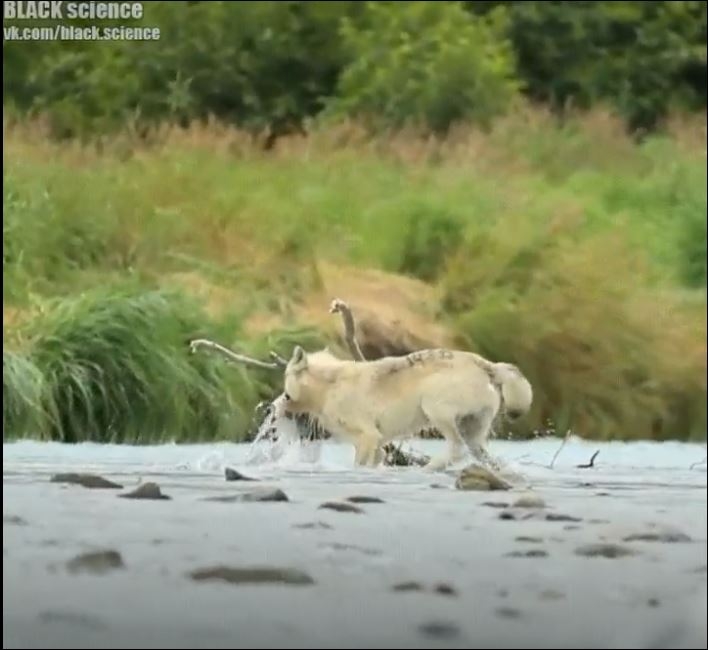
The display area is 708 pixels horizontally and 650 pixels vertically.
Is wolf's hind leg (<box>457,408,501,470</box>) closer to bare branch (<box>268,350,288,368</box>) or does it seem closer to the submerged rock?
the submerged rock

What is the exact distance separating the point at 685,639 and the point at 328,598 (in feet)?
1.12

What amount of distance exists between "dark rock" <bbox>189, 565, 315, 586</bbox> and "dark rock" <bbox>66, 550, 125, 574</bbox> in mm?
76

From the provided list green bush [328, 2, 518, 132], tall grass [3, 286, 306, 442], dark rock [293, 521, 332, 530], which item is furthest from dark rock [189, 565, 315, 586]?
green bush [328, 2, 518, 132]

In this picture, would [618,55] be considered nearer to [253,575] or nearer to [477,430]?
[477,430]

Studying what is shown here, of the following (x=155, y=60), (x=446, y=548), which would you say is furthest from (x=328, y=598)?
(x=155, y=60)

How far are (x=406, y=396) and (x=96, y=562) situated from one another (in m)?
0.36

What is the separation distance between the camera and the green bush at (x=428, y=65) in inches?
58.0

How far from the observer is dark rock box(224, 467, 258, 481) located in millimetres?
1462

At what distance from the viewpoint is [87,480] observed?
1.45m

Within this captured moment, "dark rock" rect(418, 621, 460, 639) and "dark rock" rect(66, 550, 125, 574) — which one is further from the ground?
"dark rock" rect(66, 550, 125, 574)

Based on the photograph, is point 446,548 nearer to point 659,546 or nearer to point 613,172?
point 659,546

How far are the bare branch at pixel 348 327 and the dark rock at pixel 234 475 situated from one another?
0.17m

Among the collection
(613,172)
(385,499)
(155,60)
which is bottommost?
(385,499)

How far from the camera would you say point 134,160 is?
1.54 m
